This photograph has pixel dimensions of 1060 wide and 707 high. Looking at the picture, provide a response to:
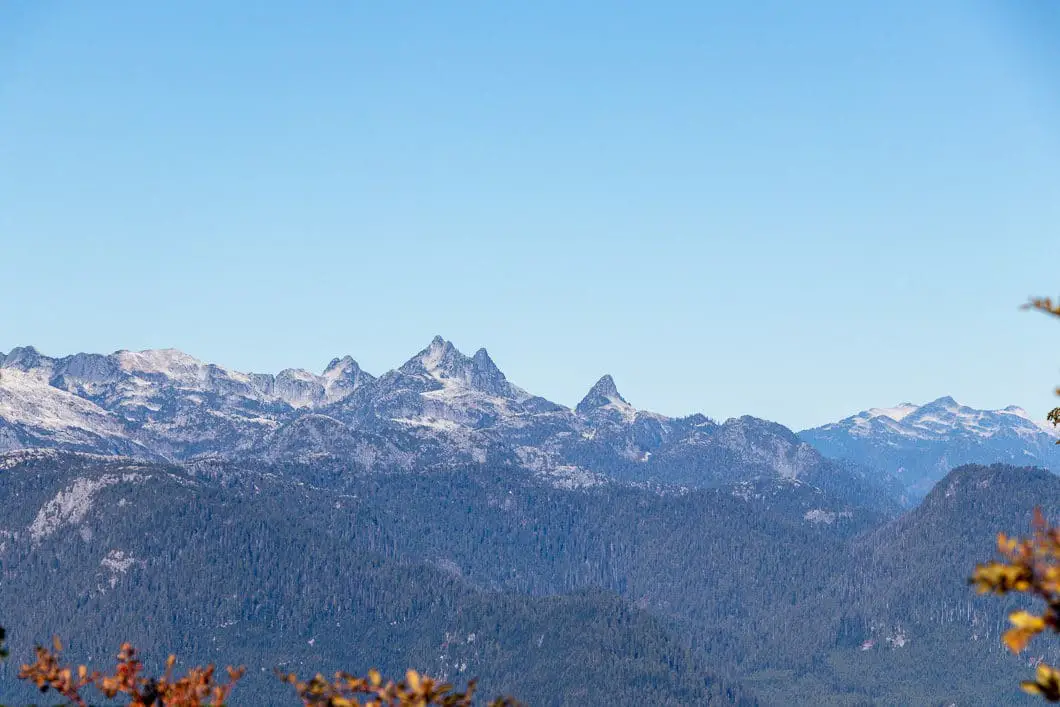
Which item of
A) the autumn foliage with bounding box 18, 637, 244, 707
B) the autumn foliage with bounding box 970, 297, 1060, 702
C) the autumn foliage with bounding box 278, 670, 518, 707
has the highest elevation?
the autumn foliage with bounding box 970, 297, 1060, 702

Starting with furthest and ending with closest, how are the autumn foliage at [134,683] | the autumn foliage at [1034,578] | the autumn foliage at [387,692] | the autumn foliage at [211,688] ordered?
the autumn foliage at [134,683] < the autumn foliage at [211,688] < the autumn foliage at [387,692] < the autumn foliage at [1034,578]

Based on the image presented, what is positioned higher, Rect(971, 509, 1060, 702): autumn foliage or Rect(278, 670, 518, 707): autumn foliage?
Rect(971, 509, 1060, 702): autumn foliage

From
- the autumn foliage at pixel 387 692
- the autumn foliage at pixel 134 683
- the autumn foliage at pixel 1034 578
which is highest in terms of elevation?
the autumn foliage at pixel 1034 578

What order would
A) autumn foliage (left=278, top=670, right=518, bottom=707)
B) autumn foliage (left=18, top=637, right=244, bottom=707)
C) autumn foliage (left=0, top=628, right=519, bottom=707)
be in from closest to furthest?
autumn foliage (left=278, top=670, right=518, bottom=707) → autumn foliage (left=0, top=628, right=519, bottom=707) → autumn foliage (left=18, top=637, right=244, bottom=707)

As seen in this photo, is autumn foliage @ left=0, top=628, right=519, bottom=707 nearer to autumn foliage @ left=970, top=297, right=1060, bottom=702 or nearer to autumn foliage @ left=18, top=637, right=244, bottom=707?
autumn foliage @ left=18, top=637, right=244, bottom=707

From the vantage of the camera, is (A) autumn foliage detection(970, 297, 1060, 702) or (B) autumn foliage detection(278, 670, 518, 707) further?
(B) autumn foliage detection(278, 670, 518, 707)

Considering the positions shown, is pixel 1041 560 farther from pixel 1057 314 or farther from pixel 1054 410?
pixel 1054 410

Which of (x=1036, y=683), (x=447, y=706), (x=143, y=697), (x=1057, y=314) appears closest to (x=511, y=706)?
(x=447, y=706)

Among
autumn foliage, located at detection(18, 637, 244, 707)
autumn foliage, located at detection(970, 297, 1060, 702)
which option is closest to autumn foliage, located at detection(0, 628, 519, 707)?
autumn foliage, located at detection(18, 637, 244, 707)

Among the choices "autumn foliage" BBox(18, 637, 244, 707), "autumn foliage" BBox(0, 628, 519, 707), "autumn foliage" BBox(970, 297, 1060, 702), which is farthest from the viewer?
"autumn foliage" BBox(18, 637, 244, 707)

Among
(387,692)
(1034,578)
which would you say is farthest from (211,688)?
(1034,578)

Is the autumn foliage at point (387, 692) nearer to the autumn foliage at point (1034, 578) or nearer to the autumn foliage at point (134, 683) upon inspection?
the autumn foliage at point (134, 683)

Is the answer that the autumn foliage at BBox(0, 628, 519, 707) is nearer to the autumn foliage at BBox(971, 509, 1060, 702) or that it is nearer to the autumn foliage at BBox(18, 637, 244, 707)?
the autumn foliage at BBox(18, 637, 244, 707)

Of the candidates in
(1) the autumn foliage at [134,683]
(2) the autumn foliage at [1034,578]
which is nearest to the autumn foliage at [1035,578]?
(2) the autumn foliage at [1034,578]
